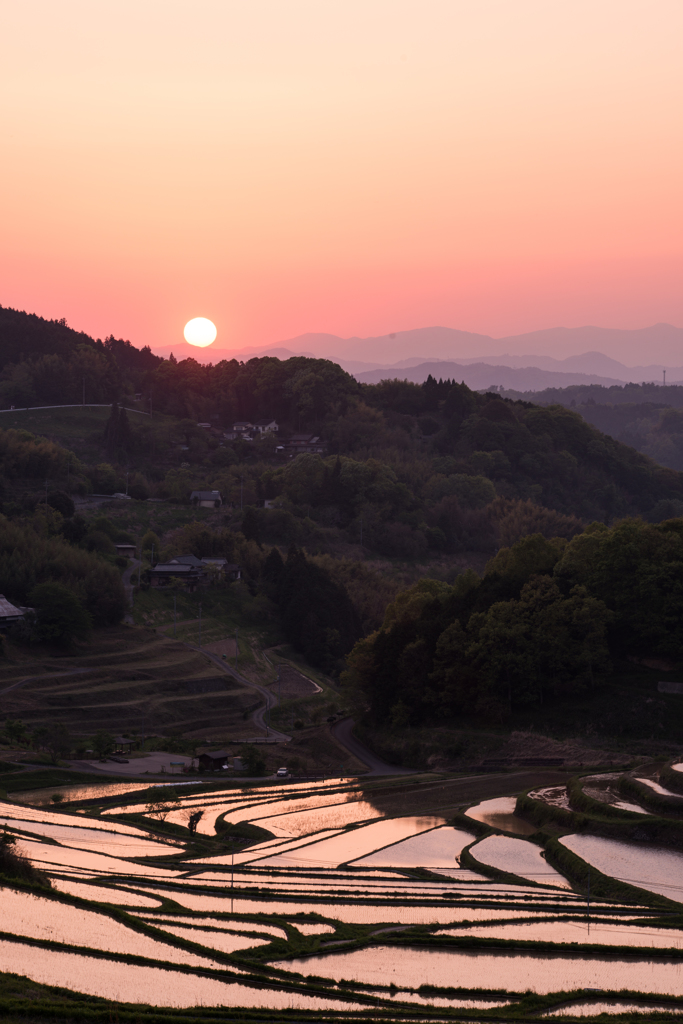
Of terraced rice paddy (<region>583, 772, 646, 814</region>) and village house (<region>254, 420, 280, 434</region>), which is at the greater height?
village house (<region>254, 420, 280, 434</region>)

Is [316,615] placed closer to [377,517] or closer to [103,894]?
[377,517]

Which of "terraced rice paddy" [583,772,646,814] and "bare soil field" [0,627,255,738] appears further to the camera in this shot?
"bare soil field" [0,627,255,738]

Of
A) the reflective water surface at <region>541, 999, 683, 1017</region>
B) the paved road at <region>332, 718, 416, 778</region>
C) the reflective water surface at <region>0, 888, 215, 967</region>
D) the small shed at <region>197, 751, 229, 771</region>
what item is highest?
the reflective water surface at <region>0, 888, 215, 967</region>

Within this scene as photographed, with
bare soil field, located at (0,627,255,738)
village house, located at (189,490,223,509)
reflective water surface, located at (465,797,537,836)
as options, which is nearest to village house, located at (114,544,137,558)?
bare soil field, located at (0,627,255,738)

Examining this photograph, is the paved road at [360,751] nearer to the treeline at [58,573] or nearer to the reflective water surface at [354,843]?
the reflective water surface at [354,843]

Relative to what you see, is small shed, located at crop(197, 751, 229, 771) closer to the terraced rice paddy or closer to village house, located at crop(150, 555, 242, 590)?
the terraced rice paddy

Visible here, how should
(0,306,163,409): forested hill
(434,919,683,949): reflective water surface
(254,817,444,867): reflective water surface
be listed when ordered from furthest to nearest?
1. (0,306,163,409): forested hill
2. (254,817,444,867): reflective water surface
3. (434,919,683,949): reflective water surface

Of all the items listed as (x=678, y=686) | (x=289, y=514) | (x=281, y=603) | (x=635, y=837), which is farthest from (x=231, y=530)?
(x=635, y=837)

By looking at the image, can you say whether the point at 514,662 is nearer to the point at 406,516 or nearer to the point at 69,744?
the point at 69,744
